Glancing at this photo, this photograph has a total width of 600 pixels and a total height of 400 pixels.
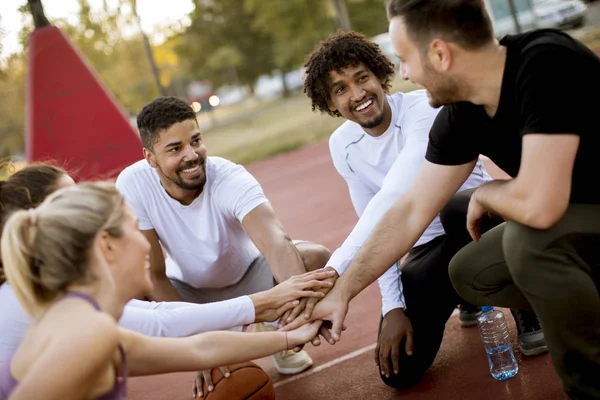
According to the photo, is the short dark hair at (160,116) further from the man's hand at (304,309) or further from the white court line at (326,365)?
the white court line at (326,365)

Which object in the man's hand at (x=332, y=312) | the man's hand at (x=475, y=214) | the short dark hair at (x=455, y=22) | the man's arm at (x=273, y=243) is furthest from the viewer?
the man's arm at (x=273, y=243)

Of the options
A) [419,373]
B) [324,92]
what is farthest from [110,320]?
[324,92]

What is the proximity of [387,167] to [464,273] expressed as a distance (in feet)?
4.22

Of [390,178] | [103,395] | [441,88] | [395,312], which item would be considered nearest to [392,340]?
[395,312]

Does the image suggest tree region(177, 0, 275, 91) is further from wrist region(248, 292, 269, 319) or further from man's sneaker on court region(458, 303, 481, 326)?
wrist region(248, 292, 269, 319)

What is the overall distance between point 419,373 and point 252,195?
146 cm

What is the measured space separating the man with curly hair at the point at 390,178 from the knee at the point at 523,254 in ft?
3.29

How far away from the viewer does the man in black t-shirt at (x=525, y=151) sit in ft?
9.47

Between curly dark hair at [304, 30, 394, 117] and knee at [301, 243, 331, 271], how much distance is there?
2.96 ft

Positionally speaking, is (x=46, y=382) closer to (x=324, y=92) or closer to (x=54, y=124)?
(x=324, y=92)

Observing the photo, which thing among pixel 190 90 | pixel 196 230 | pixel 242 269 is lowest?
pixel 190 90

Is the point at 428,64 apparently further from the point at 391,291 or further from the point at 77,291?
the point at 77,291

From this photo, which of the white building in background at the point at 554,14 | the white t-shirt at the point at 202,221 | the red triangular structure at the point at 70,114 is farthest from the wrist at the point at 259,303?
the white building in background at the point at 554,14

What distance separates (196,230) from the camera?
4957 millimetres
